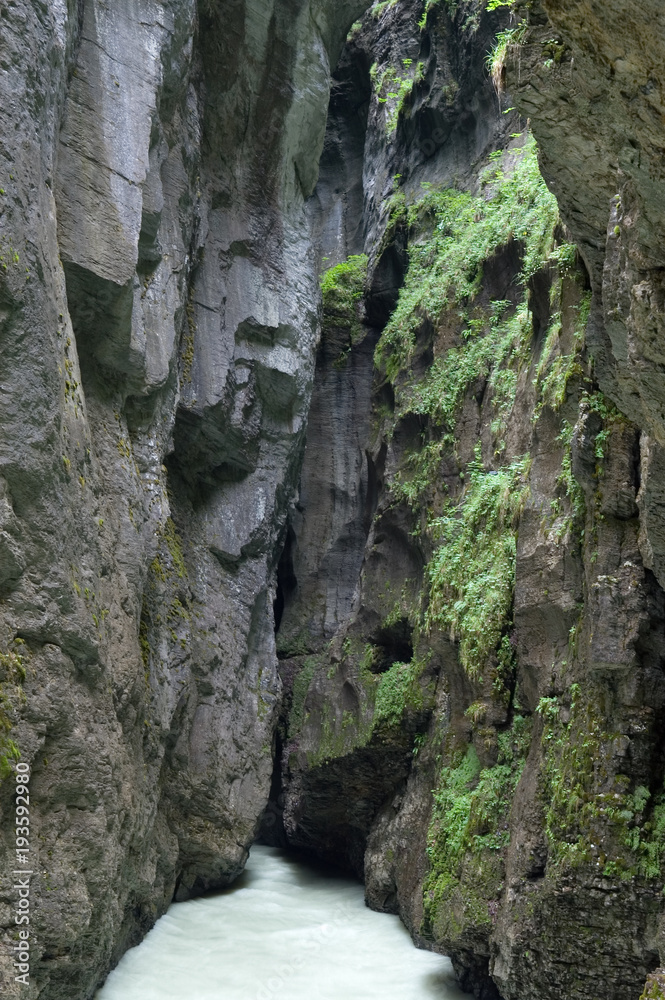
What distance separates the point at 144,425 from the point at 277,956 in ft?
21.1

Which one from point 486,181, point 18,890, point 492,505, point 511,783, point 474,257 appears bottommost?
point 18,890

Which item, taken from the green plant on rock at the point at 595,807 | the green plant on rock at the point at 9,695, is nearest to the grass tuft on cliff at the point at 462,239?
the green plant on rock at the point at 595,807

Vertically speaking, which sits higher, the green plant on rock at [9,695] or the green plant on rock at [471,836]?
the green plant on rock at [9,695]

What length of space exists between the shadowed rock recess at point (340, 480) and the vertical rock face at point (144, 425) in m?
0.05

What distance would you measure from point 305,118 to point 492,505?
7645mm

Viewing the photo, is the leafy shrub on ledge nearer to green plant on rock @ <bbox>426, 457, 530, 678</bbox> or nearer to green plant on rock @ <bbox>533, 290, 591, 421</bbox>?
green plant on rock @ <bbox>426, 457, 530, 678</bbox>

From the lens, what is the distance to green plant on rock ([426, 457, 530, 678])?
9.16 metres

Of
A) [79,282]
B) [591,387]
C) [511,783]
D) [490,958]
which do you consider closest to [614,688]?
[511,783]

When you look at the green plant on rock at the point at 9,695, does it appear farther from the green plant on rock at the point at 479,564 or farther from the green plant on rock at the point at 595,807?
the green plant on rock at the point at 479,564

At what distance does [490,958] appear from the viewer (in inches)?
311

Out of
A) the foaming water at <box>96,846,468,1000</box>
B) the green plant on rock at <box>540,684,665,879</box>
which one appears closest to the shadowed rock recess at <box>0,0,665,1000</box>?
the green plant on rock at <box>540,684,665,879</box>

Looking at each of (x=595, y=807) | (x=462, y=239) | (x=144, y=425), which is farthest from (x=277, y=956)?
(x=462, y=239)

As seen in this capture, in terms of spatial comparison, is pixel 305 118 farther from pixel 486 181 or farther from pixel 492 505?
pixel 492 505

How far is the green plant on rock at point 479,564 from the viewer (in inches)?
360
